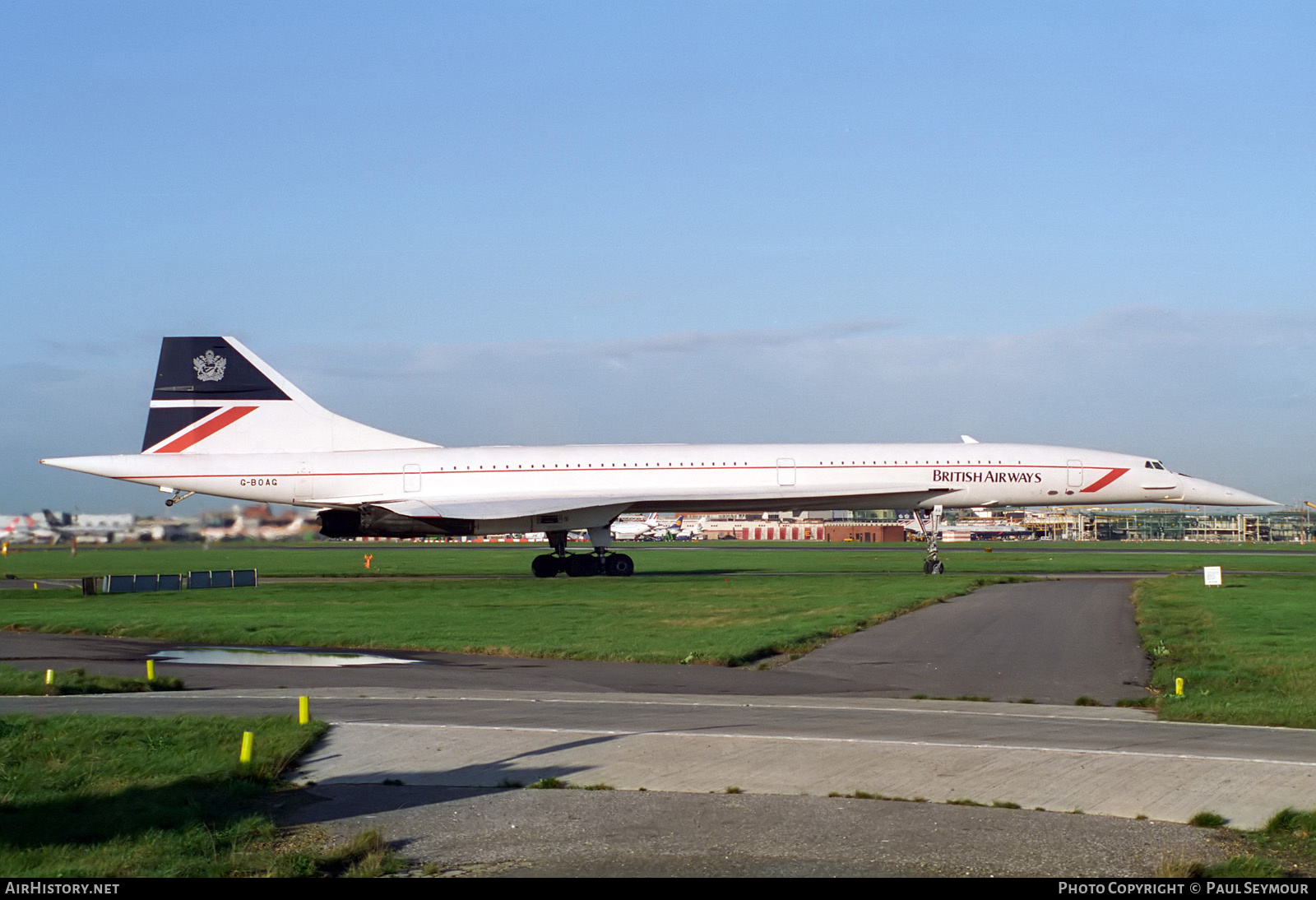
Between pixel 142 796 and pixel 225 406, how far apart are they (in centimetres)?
3182

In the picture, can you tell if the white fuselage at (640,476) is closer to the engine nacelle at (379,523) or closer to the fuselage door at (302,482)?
the fuselage door at (302,482)

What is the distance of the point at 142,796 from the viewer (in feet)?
28.2

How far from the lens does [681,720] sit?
12.4m

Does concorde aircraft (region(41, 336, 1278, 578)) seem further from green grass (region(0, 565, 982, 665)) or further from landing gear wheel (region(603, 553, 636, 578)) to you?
green grass (region(0, 565, 982, 665))

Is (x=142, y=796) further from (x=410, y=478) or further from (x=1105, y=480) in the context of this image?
(x=1105, y=480)

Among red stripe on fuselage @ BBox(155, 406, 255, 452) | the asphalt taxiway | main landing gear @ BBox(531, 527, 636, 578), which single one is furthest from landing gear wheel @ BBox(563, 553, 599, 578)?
the asphalt taxiway

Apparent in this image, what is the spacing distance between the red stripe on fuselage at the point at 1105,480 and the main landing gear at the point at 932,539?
518cm

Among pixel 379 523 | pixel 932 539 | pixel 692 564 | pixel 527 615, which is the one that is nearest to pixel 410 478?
pixel 379 523

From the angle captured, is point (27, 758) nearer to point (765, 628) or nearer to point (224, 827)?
point (224, 827)

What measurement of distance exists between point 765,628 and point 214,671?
937 centimetres

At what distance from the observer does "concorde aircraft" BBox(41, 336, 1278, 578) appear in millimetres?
37688

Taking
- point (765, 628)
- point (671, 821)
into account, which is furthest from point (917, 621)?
point (671, 821)

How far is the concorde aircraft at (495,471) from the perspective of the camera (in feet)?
124
